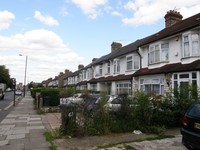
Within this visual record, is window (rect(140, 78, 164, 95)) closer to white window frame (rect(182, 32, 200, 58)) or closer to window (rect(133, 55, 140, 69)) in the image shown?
window (rect(133, 55, 140, 69))

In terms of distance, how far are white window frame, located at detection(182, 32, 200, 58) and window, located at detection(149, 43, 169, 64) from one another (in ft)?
8.28

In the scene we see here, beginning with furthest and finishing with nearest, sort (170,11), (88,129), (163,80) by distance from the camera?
(170,11)
(163,80)
(88,129)

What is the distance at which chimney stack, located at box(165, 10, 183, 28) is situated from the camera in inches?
987

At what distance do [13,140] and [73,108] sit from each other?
2450 millimetres

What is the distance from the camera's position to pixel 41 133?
34.6 ft

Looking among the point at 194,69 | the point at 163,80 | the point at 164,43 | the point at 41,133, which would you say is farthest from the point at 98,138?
the point at 164,43

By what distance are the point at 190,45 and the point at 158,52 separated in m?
4.10

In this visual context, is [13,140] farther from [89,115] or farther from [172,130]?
[172,130]

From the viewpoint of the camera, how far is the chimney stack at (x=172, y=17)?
25.1 metres

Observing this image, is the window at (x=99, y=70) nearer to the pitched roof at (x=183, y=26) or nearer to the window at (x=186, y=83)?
the pitched roof at (x=183, y=26)

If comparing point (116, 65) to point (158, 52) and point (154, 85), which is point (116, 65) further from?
point (154, 85)

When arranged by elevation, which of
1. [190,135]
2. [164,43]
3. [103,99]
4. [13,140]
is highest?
[164,43]

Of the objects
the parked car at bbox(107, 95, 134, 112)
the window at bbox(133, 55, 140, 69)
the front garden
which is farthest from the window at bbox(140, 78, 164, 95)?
the parked car at bbox(107, 95, 134, 112)

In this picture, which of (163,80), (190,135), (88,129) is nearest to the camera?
(190,135)
